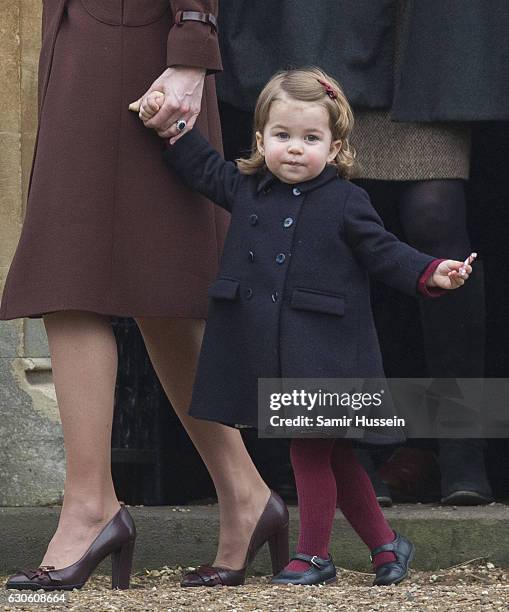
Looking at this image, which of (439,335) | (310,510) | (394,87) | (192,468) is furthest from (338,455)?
(192,468)

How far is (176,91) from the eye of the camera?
10.6 feet

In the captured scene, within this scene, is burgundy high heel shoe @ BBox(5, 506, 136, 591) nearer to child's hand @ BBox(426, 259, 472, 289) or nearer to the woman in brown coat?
the woman in brown coat

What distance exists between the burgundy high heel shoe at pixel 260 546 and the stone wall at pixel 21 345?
0.64 meters

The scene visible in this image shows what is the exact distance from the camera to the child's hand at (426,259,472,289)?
119 inches

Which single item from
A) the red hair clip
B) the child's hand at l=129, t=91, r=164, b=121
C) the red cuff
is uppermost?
the red hair clip

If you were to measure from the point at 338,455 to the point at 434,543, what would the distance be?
1.81ft

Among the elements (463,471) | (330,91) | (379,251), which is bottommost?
(463,471)

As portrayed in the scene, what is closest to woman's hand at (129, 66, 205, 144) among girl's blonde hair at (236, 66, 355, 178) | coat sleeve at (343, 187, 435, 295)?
girl's blonde hair at (236, 66, 355, 178)

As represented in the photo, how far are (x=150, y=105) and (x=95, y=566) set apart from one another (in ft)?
3.04

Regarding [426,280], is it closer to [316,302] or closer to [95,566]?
[316,302]

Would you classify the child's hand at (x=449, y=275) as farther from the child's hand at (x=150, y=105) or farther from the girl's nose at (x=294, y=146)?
the child's hand at (x=150, y=105)

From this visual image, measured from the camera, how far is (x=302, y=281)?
10.5 feet

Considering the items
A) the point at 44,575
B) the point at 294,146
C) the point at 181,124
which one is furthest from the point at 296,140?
the point at 44,575

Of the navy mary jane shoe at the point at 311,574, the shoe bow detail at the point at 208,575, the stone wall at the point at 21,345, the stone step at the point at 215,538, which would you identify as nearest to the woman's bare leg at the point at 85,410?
the shoe bow detail at the point at 208,575
